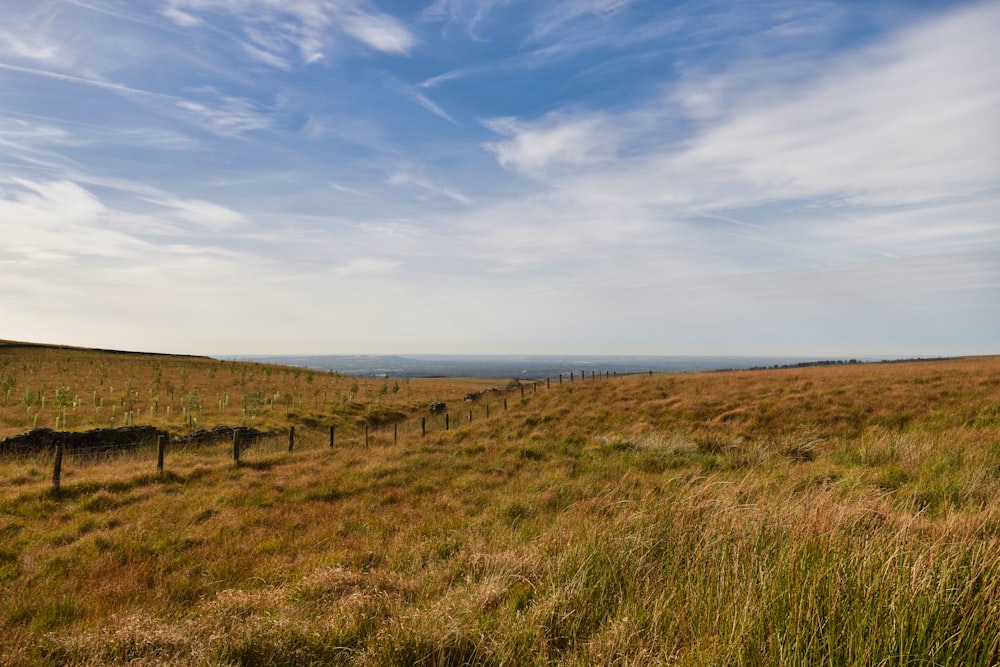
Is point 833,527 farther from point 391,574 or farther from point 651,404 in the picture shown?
point 651,404

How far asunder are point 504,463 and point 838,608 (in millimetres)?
13664

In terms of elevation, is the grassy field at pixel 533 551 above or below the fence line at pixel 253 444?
above

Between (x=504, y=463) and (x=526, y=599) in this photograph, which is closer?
(x=526, y=599)

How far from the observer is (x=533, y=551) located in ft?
20.3

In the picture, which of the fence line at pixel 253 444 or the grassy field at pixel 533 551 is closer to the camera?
the grassy field at pixel 533 551

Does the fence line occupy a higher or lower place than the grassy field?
lower

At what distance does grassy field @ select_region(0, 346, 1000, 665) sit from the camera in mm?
3684

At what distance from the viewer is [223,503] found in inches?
508

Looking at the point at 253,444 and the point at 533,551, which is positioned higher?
the point at 533,551

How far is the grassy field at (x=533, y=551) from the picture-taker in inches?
145

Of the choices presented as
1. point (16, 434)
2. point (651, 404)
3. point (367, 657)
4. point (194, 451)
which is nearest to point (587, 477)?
point (367, 657)

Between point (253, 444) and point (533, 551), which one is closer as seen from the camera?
point (533, 551)

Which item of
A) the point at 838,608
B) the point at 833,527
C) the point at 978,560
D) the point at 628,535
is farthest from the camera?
the point at 628,535

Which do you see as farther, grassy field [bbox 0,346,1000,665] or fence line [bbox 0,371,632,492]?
fence line [bbox 0,371,632,492]
